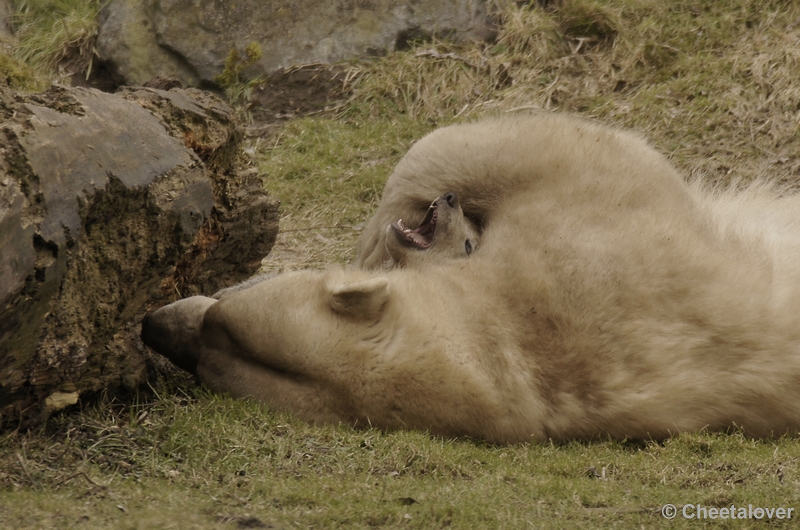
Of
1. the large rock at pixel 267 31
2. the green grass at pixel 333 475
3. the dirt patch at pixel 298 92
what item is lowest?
the green grass at pixel 333 475

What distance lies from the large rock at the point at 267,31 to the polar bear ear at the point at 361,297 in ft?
20.3

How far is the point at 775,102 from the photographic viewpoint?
8.69m

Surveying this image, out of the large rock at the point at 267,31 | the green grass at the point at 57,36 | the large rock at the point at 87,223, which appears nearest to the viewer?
the large rock at the point at 87,223

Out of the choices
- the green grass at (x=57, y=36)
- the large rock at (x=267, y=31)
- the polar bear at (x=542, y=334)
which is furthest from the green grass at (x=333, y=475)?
the green grass at (x=57, y=36)

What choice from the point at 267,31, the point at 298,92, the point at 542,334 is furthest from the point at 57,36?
the point at 542,334

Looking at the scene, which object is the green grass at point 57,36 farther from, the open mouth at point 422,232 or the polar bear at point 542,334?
the polar bear at point 542,334

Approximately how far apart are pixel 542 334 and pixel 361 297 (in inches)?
34.3

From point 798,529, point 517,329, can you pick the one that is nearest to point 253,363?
point 517,329

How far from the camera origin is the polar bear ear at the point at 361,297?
4.38 metres

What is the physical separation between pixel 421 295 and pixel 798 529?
1912 mm

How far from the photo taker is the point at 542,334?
15.0ft

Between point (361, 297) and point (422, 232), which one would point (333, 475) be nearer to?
point (361, 297)

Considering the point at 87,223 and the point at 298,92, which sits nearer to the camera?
the point at 87,223

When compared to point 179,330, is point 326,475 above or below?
below
